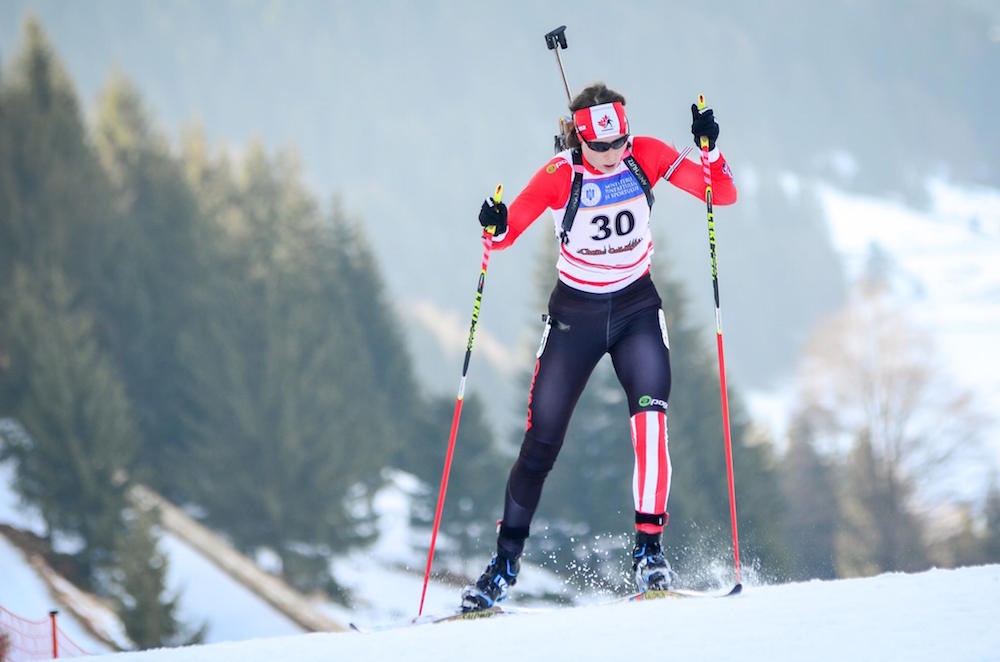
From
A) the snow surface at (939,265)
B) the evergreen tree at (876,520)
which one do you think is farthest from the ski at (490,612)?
the snow surface at (939,265)

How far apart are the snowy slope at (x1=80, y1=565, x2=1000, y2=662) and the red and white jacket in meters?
1.95

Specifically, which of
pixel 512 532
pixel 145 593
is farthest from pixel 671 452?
pixel 512 532

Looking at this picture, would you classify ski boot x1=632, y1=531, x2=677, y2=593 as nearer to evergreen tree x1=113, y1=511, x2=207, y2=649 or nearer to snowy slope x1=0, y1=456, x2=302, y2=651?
evergreen tree x1=113, y1=511, x2=207, y2=649

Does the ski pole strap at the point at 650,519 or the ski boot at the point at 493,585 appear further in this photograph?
the ski boot at the point at 493,585

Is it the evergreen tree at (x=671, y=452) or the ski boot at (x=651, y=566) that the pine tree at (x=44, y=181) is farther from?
the ski boot at (x=651, y=566)

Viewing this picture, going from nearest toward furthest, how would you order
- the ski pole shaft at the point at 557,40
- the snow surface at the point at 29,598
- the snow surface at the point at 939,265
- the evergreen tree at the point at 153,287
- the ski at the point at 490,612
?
the ski at the point at 490,612 < the ski pole shaft at the point at 557,40 < the snow surface at the point at 29,598 < the evergreen tree at the point at 153,287 < the snow surface at the point at 939,265

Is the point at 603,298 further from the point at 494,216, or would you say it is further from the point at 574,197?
the point at 494,216

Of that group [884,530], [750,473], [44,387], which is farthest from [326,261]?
[884,530]

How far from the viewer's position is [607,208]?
5695mm

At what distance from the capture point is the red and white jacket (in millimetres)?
5707

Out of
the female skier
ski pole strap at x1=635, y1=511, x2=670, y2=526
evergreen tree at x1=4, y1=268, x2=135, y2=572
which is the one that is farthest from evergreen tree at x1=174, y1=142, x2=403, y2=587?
ski pole strap at x1=635, y1=511, x2=670, y2=526

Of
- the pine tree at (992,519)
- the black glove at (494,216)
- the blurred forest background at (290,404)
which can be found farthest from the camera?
the pine tree at (992,519)

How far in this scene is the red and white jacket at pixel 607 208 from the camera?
5707 mm

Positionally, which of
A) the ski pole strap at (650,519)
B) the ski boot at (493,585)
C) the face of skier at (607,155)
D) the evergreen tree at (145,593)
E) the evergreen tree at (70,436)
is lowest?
the ski boot at (493,585)
